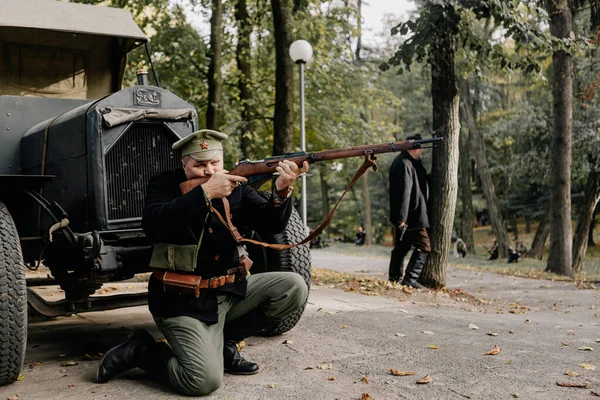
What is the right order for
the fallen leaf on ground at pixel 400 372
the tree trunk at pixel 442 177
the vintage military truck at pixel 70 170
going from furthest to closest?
1. the tree trunk at pixel 442 177
2. the vintage military truck at pixel 70 170
3. the fallen leaf on ground at pixel 400 372

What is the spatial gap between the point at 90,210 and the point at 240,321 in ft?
4.75

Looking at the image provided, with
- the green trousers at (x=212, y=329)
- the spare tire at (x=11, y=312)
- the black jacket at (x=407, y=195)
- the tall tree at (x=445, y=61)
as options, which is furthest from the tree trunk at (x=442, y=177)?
the spare tire at (x=11, y=312)

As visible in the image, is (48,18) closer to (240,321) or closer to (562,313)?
(240,321)

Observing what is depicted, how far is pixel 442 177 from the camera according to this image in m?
8.68

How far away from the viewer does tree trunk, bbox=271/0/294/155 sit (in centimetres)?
1009

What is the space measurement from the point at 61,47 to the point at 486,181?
20.9 meters

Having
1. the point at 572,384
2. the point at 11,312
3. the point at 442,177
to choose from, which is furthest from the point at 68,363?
the point at 442,177

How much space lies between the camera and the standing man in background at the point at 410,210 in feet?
26.9

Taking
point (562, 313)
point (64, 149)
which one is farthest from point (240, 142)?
point (64, 149)

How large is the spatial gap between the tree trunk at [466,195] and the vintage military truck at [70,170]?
71.6ft

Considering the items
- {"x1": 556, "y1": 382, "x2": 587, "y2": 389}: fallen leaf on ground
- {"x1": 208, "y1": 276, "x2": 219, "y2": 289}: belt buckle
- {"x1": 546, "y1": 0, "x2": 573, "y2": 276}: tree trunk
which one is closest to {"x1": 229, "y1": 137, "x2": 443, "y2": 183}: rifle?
{"x1": 208, "y1": 276, "x2": 219, "y2": 289}: belt buckle

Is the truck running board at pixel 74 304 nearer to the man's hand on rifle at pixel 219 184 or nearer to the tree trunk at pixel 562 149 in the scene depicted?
the man's hand on rifle at pixel 219 184

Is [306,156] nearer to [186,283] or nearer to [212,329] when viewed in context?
[186,283]

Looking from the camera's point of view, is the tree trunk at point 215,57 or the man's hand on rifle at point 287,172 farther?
the tree trunk at point 215,57
